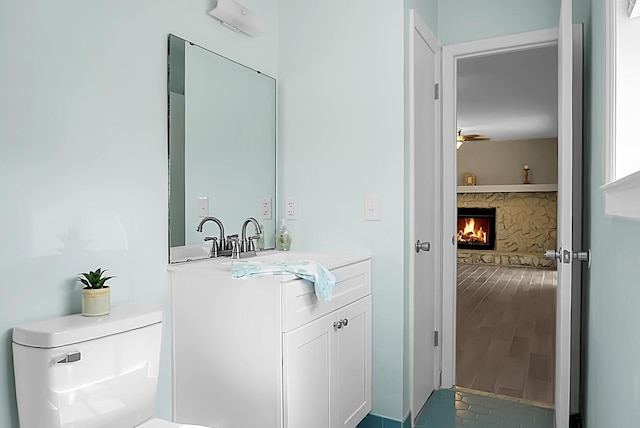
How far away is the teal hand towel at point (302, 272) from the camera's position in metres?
1.77

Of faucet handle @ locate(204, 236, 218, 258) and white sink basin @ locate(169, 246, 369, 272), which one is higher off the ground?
faucet handle @ locate(204, 236, 218, 258)

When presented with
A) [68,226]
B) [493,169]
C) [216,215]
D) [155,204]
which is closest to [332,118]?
[216,215]

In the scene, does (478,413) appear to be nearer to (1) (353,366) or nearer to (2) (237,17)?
(1) (353,366)

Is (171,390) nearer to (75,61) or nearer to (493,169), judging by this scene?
(75,61)

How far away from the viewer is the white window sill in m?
0.89

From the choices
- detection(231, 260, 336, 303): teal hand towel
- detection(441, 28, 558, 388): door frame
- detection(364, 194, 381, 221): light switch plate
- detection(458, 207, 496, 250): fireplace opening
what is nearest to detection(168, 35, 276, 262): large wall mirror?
detection(231, 260, 336, 303): teal hand towel

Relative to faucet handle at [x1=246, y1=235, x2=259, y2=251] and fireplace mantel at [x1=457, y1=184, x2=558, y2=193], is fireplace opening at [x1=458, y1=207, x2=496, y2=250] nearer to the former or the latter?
fireplace mantel at [x1=457, y1=184, x2=558, y2=193]

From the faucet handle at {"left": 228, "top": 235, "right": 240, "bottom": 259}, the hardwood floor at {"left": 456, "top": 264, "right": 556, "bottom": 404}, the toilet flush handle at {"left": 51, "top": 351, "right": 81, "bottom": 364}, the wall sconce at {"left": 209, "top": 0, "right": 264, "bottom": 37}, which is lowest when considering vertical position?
the hardwood floor at {"left": 456, "top": 264, "right": 556, "bottom": 404}

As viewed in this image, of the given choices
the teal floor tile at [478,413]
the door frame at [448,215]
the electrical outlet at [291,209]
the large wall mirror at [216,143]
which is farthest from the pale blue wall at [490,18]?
the teal floor tile at [478,413]

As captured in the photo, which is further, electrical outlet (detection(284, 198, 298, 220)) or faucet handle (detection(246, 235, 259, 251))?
electrical outlet (detection(284, 198, 298, 220))

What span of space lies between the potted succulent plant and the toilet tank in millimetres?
25

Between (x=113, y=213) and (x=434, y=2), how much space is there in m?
2.28

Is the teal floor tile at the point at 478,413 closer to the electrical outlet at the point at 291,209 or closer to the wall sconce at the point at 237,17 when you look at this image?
the electrical outlet at the point at 291,209

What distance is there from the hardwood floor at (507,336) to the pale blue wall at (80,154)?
2.18 m
